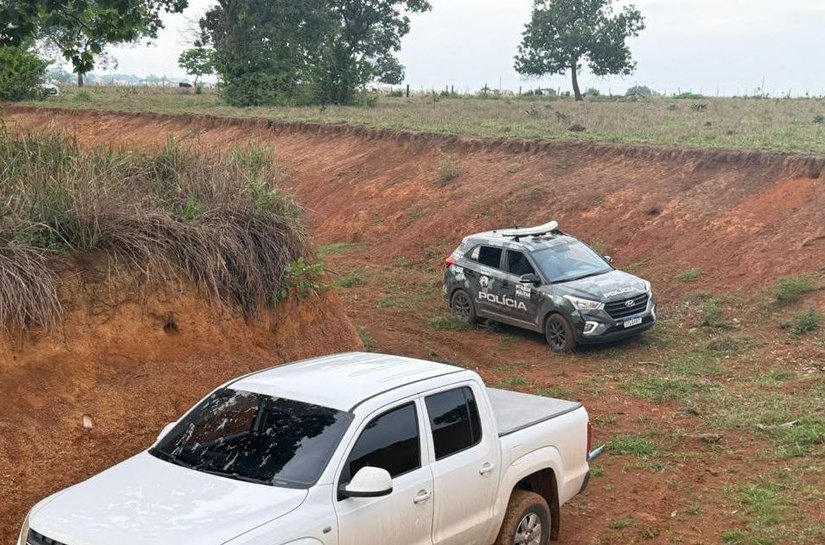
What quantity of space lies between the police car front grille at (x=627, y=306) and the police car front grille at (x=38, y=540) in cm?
1030

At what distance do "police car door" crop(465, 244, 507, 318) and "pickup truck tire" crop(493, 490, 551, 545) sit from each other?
8.84m

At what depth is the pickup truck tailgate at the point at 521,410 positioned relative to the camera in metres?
6.64

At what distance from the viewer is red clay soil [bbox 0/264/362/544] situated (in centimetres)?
729

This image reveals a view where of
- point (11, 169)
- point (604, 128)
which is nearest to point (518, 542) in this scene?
point (11, 169)

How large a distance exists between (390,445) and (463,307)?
431 inches

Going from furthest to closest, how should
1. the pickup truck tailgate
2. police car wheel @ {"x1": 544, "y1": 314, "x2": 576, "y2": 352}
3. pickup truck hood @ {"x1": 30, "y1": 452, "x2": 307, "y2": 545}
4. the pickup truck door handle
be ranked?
police car wheel @ {"x1": 544, "y1": 314, "x2": 576, "y2": 352}
the pickup truck tailgate
the pickup truck door handle
pickup truck hood @ {"x1": 30, "y1": 452, "x2": 307, "y2": 545}

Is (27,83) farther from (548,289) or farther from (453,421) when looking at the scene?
(453,421)

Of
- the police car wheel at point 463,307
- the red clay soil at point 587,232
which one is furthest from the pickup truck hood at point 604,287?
the police car wheel at point 463,307

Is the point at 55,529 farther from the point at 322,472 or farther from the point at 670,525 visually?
the point at 670,525

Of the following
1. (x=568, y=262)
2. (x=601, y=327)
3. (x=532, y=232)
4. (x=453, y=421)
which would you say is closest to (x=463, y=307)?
(x=532, y=232)

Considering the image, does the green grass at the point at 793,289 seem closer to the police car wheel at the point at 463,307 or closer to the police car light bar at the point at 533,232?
the police car light bar at the point at 533,232

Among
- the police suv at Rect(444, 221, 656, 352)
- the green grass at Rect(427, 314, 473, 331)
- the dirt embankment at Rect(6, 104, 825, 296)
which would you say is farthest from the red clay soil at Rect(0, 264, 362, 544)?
the green grass at Rect(427, 314, 473, 331)

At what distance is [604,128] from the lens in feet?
92.9

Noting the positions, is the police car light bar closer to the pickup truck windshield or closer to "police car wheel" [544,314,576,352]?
"police car wheel" [544,314,576,352]
